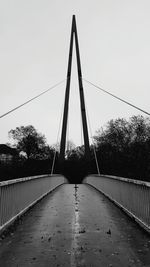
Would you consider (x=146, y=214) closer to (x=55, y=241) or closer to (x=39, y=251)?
(x=55, y=241)

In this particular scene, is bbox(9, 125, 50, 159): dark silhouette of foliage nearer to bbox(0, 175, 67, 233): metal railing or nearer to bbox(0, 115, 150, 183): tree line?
bbox(0, 115, 150, 183): tree line

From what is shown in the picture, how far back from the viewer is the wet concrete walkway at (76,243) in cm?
530

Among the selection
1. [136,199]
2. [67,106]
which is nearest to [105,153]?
[67,106]

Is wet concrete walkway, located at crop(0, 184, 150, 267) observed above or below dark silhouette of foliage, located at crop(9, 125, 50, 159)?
below

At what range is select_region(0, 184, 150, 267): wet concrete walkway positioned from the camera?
5.30m

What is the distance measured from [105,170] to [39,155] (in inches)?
2076

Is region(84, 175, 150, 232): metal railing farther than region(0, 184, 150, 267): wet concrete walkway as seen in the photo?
Yes

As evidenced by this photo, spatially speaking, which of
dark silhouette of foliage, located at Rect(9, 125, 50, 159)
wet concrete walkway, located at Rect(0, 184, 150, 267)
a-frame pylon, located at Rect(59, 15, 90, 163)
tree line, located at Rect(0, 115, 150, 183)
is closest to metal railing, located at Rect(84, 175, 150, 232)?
wet concrete walkway, located at Rect(0, 184, 150, 267)

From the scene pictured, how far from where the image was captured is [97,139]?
81438 mm

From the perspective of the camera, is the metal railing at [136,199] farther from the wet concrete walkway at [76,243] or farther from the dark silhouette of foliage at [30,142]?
the dark silhouette of foliage at [30,142]

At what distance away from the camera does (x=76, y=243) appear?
253 inches

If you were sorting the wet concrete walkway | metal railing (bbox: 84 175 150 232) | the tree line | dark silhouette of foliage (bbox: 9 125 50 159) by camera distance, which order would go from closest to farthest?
the wet concrete walkway < metal railing (bbox: 84 175 150 232) < the tree line < dark silhouette of foliage (bbox: 9 125 50 159)

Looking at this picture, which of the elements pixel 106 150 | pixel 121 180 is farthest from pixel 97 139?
pixel 121 180

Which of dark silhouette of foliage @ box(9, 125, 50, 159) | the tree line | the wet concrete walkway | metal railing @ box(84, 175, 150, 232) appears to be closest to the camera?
the wet concrete walkway
